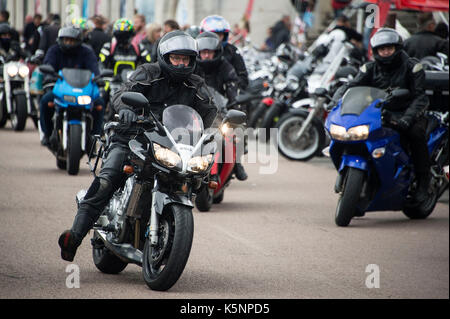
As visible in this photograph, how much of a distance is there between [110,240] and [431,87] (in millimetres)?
6371

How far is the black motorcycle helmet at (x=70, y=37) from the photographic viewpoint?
1287 centimetres

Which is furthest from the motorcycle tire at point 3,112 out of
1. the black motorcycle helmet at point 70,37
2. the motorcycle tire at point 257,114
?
the black motorcycle helmet at point 70,37

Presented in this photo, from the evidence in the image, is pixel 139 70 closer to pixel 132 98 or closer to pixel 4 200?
pixel 132 98

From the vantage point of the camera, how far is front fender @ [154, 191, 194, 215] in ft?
20.3

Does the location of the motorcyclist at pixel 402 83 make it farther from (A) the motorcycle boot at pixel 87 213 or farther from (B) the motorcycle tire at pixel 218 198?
(A) the motorcycle boot at pixel 87 213

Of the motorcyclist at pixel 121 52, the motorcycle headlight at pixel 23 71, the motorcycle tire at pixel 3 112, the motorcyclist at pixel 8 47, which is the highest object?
the motorcyclist at pixel 121 52

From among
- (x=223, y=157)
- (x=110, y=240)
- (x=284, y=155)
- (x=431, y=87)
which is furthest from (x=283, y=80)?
(x=110, y=240)

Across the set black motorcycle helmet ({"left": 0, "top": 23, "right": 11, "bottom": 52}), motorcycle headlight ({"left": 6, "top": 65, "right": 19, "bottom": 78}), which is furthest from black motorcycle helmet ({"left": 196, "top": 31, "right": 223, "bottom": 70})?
black motorcycle helmet ({"left": 0, "top": 23, "right": 11, "bottom": 52})

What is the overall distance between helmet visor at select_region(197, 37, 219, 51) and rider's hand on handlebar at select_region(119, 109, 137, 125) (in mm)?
4332

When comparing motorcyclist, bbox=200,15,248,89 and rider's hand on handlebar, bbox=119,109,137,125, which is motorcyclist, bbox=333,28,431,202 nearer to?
motorcyclist, bbox=200,15,248,89

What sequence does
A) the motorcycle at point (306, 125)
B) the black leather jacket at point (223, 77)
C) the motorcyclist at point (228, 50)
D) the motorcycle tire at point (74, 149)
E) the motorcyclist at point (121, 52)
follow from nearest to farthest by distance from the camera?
the black leather jacket at point (223, 77)
the motorcyclist at point (228, 50)
the motorcycle tire at point (74, 149)
the motorcycle at point (306, 125)
the motorcyclist at point (121, 52)

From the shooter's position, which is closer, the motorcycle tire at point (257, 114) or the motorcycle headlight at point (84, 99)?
the motorcycle headlight at point (84, 99)

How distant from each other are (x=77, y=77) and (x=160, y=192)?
6.61 meters

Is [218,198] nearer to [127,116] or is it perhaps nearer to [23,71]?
[127,116]
